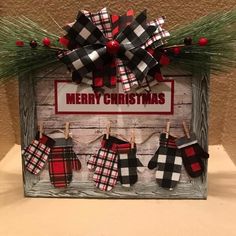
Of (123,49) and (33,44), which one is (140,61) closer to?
(123,49)

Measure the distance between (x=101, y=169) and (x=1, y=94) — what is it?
446 mm

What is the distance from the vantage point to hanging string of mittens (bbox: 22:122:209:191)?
706 mm

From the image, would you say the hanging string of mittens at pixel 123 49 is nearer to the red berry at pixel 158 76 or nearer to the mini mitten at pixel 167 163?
the red berry at pixel 158 76

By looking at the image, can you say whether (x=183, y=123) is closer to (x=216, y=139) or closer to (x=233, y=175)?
(x=233, y=175)

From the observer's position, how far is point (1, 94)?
40.9 inches

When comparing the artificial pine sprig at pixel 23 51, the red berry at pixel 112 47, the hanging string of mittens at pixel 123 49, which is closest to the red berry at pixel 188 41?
the hanging string of mittens at pixel 123 49

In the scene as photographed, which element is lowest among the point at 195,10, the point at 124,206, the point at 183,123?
the point at 124,206

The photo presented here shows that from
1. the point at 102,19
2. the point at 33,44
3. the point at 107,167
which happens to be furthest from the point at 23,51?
the point at 107,167

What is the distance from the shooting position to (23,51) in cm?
68

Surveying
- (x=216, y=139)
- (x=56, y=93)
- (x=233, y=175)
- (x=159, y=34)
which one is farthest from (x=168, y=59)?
(x=216, y=139)

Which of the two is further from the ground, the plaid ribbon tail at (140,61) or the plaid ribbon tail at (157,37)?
the plaid ribbon tail at (157,37)

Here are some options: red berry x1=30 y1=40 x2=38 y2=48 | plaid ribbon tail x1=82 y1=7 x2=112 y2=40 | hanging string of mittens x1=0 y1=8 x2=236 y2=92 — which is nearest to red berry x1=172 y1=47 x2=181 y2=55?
hanging string of mittens x1=0 y1=8 x2=236 y2=92

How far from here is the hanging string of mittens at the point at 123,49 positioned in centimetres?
66

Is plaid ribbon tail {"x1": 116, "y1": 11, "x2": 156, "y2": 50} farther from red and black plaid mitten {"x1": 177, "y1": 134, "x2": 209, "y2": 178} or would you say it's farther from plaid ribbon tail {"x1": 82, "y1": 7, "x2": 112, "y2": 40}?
red and black plaid mitten {"x1": 177, "y1": 134, "x2": 209, "y2": 178}
